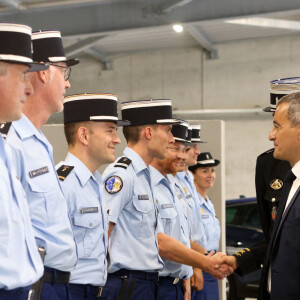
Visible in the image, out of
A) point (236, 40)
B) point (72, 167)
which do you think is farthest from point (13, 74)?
point (236, 40)

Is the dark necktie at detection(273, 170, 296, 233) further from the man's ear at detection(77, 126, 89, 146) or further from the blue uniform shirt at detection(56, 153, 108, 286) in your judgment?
the man's ear at detection(77, 126, 89, 146)

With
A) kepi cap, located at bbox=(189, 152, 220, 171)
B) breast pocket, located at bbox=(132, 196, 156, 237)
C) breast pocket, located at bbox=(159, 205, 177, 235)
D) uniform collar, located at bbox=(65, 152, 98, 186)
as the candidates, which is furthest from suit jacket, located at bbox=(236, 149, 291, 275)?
kepi cap, located at bbox=(189, 152, 220, 171)

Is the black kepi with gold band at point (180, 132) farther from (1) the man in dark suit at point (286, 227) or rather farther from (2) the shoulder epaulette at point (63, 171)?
(1) the man in dark suit at point (286, 227)

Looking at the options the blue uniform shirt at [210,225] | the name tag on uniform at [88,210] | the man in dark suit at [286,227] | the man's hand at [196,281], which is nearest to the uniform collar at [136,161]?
the name tag on uniform at [88,210]

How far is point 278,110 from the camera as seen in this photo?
3.34m

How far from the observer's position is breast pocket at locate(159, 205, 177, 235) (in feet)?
15.0

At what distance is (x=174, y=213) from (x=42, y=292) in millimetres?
1816

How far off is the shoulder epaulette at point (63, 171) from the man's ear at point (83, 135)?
222mm

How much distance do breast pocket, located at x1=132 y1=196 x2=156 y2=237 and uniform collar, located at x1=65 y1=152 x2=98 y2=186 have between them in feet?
1.96

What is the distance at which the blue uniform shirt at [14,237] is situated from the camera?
2.14 m

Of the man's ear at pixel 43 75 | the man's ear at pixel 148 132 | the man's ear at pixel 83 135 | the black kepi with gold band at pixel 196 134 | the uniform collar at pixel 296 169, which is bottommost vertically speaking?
the black kepi with gold band at pixel 196 134

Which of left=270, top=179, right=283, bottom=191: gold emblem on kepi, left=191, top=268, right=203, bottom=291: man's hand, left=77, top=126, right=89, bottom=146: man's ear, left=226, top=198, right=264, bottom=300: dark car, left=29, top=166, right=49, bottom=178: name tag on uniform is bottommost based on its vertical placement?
left=226, top=198, right=264, bottom=300: dark car

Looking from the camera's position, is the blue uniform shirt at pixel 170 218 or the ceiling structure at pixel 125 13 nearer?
the blue uniform shirt at pixel 170 218

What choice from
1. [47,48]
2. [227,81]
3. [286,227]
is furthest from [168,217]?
[227,81]
